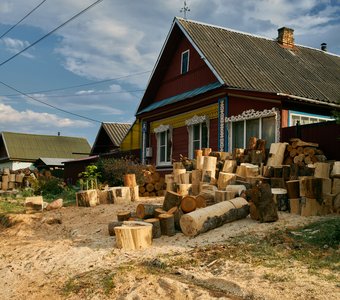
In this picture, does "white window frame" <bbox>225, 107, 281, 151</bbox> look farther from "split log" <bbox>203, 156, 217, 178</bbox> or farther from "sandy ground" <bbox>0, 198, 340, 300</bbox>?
"sandy ground" <bbox>0, 198, 340, 300</bbox>

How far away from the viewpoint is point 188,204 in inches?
358

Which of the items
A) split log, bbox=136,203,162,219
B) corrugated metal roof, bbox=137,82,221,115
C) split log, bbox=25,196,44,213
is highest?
corrugated metal roof, bbox=137,82,221,115

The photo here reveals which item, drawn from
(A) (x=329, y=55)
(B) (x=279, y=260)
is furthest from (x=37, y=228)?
(A) (x=329, y=55)

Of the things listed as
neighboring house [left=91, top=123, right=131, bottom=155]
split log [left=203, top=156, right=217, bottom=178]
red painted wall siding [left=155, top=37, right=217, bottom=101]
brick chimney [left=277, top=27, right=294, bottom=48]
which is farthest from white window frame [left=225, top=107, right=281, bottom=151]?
neighboring house [left=91, top=123, right=131, bottom=155]

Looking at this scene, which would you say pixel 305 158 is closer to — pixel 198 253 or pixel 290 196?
pixel 290 196

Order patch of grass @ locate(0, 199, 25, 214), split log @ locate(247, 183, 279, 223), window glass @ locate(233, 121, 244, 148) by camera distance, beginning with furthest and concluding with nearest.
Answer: window glass @ locate(233, 121, 244, 148), patch of grass @ locate(0, 199, 25, 214), split log @ locate(247, 183, 279, 223)

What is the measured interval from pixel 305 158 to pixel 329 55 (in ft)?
45.4

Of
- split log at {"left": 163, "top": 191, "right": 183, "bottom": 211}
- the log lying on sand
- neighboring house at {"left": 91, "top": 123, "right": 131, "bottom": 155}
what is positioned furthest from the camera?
neighboring house at {"left": 91, "top": 123, "right": 131, "bottom": 155}

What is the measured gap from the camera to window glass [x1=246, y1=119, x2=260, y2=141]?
14812mm

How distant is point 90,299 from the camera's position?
19.0ft

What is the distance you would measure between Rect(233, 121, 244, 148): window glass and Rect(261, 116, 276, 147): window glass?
0.98 metres

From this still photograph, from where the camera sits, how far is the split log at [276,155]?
36.6 ft

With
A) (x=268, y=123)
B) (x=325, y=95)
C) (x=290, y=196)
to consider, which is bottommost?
(x=290, y=196)

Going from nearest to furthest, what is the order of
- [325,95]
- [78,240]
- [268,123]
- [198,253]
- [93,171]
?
[198,253]
[78,240]
[268,123]
[325,95]
[93,171]
